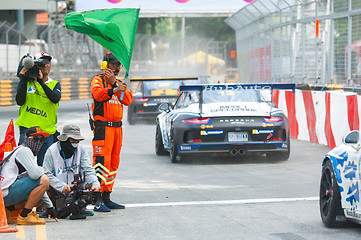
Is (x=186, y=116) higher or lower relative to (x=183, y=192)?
higher

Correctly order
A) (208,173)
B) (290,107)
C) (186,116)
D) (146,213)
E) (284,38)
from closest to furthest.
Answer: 1. (146,213)
2. (208,173)
3. (186,116)
4. (290,107)
5. (284,38)

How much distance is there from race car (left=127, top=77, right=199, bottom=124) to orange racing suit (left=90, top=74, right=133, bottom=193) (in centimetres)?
1366

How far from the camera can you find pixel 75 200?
841cm

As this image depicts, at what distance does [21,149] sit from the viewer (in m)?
8.05

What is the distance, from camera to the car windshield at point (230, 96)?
46.2 ft

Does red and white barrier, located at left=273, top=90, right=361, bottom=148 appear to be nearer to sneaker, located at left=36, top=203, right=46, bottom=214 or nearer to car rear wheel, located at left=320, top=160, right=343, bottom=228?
car rear wheel, located at left=320, top=160, right=343, bottom=228

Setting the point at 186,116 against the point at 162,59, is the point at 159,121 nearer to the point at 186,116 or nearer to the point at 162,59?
the point at 186,116

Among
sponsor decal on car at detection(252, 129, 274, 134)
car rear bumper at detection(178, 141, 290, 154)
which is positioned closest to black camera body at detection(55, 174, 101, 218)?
car rear bumper at detection(178, 141, 290, 154)

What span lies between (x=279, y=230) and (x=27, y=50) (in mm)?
31913

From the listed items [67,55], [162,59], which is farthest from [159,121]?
[162,59]

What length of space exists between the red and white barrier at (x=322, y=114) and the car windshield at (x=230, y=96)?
1.77 metres

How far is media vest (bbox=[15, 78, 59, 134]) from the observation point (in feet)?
30.8

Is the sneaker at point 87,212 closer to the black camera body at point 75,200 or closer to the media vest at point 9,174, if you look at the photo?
the black camera body at point 75,200

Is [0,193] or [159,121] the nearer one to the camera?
[0,193]
